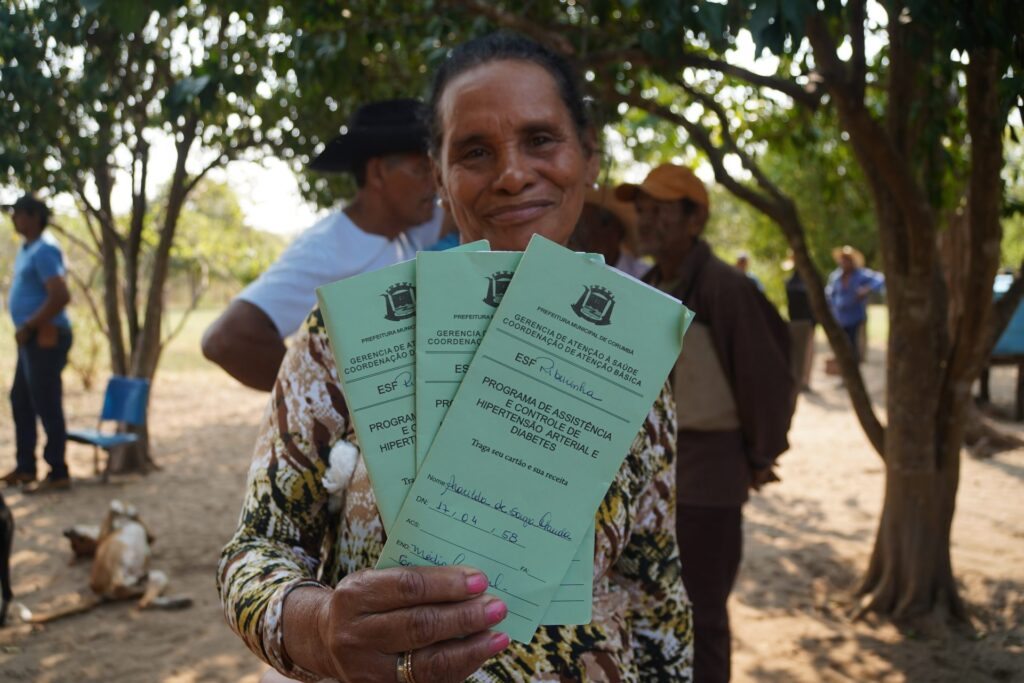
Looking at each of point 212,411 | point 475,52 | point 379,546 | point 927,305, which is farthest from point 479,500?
point 212,411

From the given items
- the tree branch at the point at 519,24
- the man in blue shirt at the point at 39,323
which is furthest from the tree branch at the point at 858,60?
the man in blue shirt at the point at 39,323

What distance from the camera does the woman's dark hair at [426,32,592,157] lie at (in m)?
1.34

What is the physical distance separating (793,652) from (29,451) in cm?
660

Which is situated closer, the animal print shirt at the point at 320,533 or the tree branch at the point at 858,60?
the animal print shirt at the point at 320,533

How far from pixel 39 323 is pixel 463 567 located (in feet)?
23.3

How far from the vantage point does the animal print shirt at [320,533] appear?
1.07 meters

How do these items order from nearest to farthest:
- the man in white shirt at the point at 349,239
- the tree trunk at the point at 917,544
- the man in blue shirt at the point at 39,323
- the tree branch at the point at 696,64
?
the man in white shirt at the point at 349,239 < the tree branch at the point at 696,64 < the tree trunk at the point at 917,544 < the man in blue shirt at the point at 39,323

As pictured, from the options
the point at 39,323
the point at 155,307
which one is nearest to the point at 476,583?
the point at 39,323

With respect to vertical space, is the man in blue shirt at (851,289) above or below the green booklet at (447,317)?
above

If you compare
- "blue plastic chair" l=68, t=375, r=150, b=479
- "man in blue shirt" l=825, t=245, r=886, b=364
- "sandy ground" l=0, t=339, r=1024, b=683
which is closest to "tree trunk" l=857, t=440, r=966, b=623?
"sandy ground" l=0, t=339, r=1024, b=683

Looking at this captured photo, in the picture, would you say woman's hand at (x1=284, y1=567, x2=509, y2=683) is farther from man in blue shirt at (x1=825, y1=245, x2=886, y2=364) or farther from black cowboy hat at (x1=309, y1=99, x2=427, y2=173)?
man in blue shirt at (x1=825, y1=245, x2=886, y2=364)

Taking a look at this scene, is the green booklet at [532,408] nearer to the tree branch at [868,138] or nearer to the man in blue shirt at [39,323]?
the tree branch at [868,138]

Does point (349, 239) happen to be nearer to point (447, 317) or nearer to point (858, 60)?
point (447, 317)

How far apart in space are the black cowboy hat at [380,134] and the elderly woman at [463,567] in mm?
1310
